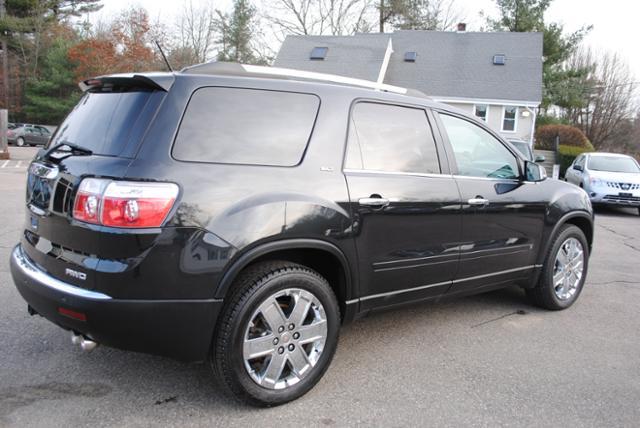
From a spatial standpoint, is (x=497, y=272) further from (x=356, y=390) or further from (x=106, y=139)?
(x=106, y=139)

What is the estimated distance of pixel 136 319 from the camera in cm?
251

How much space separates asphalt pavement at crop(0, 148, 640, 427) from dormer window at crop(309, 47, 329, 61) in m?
29.4

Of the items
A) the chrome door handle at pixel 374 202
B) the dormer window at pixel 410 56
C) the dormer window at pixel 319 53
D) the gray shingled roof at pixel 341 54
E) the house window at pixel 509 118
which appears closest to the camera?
the chrome door handle at pixel 374 202

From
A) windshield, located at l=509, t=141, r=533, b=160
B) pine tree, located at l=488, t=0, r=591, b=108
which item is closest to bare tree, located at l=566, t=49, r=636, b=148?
pine tree, located at l=488, t=0, r=591, b=108

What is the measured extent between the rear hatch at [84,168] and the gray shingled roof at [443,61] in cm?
2802

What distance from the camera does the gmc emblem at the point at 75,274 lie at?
253 cm

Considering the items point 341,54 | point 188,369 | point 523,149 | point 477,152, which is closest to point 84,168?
point 188,369

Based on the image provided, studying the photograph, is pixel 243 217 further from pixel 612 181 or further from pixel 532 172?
pixel 612 181

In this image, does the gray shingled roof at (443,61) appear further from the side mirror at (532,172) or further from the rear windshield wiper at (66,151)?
Result: the rear windshield wiper at (66,151)

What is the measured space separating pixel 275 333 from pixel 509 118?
30.4 m

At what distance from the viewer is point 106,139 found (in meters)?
2.75

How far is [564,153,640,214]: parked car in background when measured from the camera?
1222 cm

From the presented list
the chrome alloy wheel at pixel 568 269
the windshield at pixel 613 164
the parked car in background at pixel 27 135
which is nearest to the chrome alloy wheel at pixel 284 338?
the chrome alloy wheel at pixel 568 269

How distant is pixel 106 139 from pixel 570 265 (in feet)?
13.7
